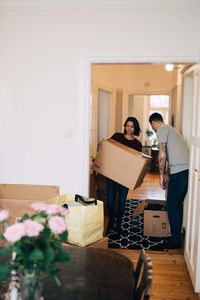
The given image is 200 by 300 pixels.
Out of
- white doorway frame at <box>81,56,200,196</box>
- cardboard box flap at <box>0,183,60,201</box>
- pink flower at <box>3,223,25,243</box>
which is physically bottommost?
cardboard box flap at <box>0,183,60,201</box>

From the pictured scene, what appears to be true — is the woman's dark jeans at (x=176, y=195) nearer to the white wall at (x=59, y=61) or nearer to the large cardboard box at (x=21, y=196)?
the white wall at (x=59, y=61)

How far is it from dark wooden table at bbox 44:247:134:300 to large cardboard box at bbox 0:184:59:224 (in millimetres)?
1412

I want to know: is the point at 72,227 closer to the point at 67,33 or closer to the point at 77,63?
the point at 77,63

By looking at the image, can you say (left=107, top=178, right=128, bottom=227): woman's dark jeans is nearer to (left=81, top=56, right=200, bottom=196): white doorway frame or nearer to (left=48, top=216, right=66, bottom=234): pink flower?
(left=81, top=56, right=200, bottom=196): white doorway frame

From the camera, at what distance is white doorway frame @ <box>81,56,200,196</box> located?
2.95 meters

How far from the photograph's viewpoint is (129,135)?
4.03 meters

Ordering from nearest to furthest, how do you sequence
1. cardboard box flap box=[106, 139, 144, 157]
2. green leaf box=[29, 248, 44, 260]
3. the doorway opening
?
green leaf box=[29, 248, 44, 260] → cardboard box flap box=[106, 139, 144, 157] → the doorway opening

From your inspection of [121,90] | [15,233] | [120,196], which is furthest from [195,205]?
[121,90]

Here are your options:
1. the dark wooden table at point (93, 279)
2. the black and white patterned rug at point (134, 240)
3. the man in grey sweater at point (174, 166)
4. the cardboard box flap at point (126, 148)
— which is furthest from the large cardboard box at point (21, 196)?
the dark wooden table at point (93, 279)

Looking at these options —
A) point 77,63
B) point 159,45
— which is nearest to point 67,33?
point 77,63

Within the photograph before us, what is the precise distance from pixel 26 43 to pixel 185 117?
86.1 inches

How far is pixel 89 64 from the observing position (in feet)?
10.0

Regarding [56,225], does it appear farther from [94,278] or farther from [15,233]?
[94,278]

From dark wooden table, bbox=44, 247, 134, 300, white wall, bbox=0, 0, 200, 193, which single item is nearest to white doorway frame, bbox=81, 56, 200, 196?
white wall, bbox=0, 0, 200, 193
